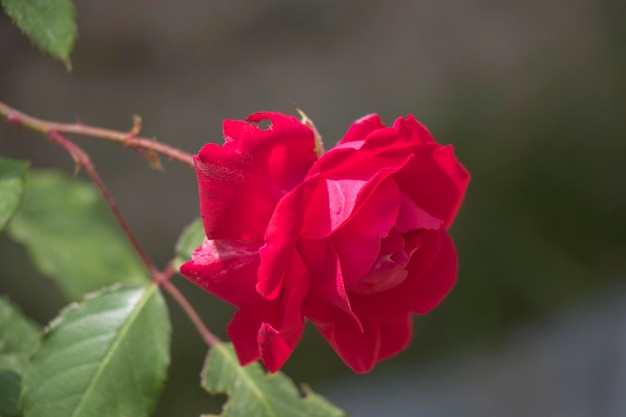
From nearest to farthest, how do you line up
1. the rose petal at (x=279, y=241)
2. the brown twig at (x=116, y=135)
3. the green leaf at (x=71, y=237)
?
the rose petal at (x=279, y=241) < the brown twig at (x=116, y=135) < the green leaf at (x=71, y=237)

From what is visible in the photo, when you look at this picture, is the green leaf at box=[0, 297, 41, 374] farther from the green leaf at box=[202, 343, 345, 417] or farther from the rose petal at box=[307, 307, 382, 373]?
the rose petal at box=[307, 307, 382, 373]

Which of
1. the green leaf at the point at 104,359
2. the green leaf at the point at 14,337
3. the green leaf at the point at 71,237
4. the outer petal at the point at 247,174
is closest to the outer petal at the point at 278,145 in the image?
the outer petal at the point at 247,174

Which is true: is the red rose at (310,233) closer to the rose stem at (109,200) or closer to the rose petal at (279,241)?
the rose petal at (279,241)

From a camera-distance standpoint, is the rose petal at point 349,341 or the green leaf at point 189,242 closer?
the rose petal at point 349,341

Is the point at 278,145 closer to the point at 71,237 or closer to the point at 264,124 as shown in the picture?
the point at 264,124

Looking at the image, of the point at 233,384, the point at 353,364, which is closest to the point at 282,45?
the point at 233,384

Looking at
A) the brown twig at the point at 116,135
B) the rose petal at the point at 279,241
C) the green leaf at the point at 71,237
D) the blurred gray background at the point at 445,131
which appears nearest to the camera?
the rose petal at the point at 279,241

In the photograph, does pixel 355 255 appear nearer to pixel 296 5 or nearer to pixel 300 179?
pixel 300 179
